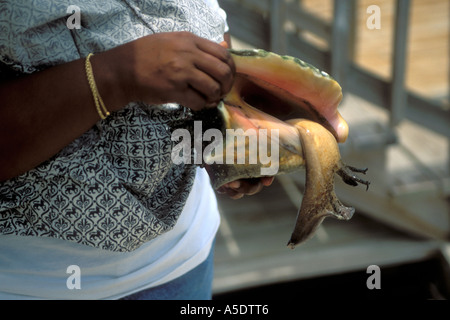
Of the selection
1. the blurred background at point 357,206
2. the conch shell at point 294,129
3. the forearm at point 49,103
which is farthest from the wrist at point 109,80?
the blurred background at point 357,206

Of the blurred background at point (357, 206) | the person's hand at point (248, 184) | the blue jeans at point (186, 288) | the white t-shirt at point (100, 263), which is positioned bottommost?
the blurred background at point (357, 206)

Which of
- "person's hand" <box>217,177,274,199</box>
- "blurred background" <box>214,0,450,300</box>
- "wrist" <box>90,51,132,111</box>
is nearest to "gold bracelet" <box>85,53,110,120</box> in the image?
"wrist" <box>90,51,132,111</box>

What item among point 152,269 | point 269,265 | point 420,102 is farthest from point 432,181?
point 152,269

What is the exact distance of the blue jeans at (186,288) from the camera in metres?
1.00

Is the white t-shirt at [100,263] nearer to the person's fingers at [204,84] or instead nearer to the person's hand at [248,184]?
the person's hand at [248,184]

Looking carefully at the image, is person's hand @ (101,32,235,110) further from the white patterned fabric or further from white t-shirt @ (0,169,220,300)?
white t-shirt @ (0,169,220,300)

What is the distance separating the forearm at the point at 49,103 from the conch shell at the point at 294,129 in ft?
0.53

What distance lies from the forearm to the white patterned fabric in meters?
0.04

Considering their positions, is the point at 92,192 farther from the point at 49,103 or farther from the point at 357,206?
the point at 357,206

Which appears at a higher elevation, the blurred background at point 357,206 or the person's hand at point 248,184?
the person's hand at point 248,184

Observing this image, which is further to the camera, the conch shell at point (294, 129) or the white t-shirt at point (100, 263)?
the white t-shirt at point (100, 263)

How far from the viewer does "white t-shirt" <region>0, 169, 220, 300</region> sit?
0.88m

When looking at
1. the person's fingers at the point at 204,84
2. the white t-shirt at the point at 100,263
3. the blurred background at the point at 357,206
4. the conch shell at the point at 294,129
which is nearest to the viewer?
the person's fingers at the point at 204,84
